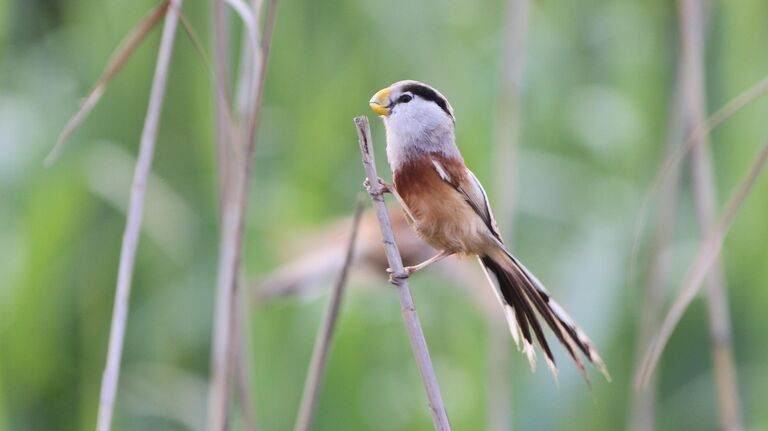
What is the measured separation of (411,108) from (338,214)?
40.4 inches

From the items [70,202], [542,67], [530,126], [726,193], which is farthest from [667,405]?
[70,202]

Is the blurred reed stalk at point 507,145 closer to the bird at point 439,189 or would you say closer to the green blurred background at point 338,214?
the green blurred background at point 338,214

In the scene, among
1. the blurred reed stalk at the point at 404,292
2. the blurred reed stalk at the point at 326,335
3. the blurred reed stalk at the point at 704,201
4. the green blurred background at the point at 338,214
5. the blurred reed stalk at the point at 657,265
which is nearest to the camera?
the blurred reed stalk at the point at 404,292

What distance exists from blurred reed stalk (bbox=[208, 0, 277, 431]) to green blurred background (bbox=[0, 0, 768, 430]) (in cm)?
42

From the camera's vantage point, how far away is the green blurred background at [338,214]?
1947 millimetres

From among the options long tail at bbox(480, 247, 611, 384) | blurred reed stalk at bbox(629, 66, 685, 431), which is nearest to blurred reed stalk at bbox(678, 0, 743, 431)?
blurred reed stalk at bbox(629, 66, 685, 431)

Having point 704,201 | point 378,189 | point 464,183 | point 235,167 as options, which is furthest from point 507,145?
point 378,189

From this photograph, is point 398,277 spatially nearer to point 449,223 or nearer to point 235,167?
point 449,223

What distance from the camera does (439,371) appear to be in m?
2.07

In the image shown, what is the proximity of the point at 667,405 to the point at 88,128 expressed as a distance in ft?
4.63

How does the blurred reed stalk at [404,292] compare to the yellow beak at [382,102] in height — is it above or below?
below

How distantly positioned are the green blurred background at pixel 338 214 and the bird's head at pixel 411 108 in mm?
798

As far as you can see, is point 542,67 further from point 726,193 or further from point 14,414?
point 14,414

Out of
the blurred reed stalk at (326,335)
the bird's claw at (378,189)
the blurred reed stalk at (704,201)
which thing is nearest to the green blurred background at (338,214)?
the blurred reed stalk at (704,201)
